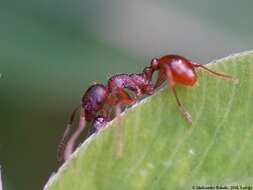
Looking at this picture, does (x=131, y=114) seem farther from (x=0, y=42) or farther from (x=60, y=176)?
(x=0, y=42)

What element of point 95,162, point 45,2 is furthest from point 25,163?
point 95,162

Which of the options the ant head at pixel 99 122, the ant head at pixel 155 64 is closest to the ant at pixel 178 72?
the ant head at pixel 155 64

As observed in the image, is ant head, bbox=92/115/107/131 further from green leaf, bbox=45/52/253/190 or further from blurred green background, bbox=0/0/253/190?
blurred green background, bbox=0/0/253/190

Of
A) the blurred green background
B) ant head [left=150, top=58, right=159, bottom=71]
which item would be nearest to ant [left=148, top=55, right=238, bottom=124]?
ant head [left=150, top=58, right=159, bottom=71]

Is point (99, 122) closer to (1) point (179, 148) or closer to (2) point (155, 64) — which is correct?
(2) point (155, 64)

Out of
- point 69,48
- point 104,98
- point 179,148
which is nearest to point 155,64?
point 104,98

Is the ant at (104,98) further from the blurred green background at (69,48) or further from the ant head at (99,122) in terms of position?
the blurred green background at (69,48)
